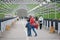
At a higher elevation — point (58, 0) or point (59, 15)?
point (58, 0)

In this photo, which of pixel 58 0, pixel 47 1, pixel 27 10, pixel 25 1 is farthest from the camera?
pixel 27 10

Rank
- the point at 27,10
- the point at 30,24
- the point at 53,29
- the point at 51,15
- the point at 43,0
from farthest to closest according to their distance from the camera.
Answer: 1. the point at 27,10
2. the point at 43,0
3. the point at 51,15
4. the point at 53,29
5. the point at 30,24

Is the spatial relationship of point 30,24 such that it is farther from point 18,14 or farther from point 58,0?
point 18,14

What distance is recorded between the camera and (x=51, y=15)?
45.3m

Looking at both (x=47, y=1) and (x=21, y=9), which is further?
(x=21, y=9)

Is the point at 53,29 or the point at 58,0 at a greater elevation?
the point at 58,0

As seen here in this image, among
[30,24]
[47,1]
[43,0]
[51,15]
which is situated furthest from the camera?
[43,0]

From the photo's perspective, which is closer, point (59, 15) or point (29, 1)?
point (59, 15)

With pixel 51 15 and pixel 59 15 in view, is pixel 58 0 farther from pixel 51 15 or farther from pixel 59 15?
pixel 51 15

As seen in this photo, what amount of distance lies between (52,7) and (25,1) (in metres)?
19.3

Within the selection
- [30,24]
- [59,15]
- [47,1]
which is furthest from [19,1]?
[30,24]

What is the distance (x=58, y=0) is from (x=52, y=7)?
A: 273 inches

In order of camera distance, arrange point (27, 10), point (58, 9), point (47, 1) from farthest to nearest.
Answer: point (27, 10), point (47, 1), point (58, 9)

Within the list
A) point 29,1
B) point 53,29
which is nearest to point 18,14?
point 29,1
